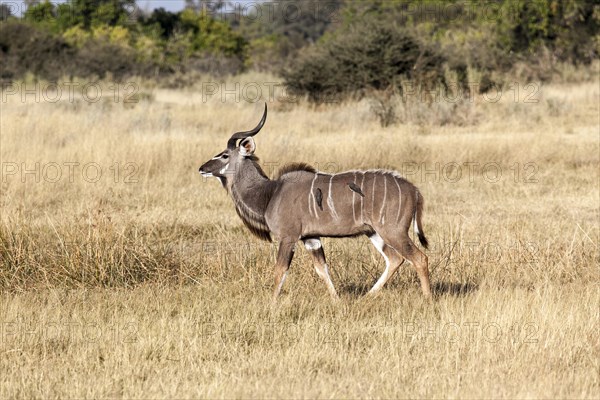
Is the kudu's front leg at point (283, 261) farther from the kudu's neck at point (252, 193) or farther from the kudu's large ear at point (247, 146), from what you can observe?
the kudu's large ear at point (247, 146)

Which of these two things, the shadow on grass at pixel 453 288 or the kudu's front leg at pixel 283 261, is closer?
the kudu's front leg at pixel 283 261

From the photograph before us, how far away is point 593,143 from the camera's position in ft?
45.9

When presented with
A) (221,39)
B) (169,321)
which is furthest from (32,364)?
(221,39)

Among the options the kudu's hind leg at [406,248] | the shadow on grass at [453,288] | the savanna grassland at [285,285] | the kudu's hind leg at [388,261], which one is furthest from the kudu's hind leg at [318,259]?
the shadow on grass at [453,288]

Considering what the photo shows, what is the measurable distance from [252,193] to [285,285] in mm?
738

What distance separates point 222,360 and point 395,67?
16027 millimetres

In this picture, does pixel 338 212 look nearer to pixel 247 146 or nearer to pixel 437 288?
pixel 247 146

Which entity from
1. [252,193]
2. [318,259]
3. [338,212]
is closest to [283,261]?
[318,259]

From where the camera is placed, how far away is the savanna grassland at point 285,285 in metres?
4.74

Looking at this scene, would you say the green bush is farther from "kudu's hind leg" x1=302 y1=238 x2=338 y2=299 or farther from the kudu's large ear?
"kudu's hind leg" x1=302 y1=238 x2=338 y2=299

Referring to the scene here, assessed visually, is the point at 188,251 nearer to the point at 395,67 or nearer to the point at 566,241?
the point at 566,241

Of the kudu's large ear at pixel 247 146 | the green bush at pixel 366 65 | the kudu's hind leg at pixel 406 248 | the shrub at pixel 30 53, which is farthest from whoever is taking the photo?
the shrub at pixel 30 53

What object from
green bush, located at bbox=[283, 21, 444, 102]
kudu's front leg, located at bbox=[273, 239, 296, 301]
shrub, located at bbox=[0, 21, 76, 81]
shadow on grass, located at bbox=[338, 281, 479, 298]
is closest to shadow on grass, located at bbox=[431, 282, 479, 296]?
shadow on grass, located at bbox=[338, 281, 479, 298]

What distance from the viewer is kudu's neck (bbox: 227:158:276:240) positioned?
6.54 m
